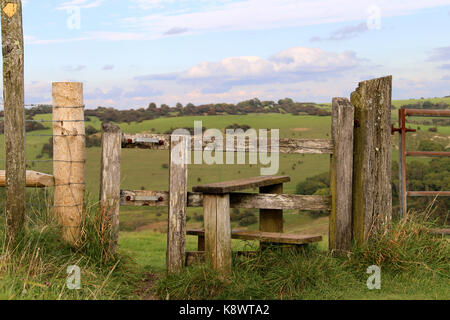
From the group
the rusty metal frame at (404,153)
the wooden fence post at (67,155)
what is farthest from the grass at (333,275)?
the wooden fence post at (67,155)

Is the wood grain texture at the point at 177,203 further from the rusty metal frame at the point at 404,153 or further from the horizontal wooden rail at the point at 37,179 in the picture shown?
the rusty metal frame at the point at 404,153

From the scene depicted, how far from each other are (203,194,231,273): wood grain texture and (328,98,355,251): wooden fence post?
149cm

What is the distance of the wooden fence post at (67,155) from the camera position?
6.48 m

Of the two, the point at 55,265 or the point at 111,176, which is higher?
the point at 111,176

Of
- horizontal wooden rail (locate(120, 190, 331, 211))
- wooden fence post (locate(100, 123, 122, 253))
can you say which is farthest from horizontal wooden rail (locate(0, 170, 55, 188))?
horizontal wooden rail (locate(120, 190, 331, 211))

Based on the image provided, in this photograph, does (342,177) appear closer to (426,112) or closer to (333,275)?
(333,275)

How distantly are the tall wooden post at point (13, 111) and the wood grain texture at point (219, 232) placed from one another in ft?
7.63

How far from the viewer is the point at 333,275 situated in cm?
576

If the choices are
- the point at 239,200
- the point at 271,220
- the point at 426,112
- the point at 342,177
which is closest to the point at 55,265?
the point at 239,200

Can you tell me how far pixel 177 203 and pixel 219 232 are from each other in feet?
2.24

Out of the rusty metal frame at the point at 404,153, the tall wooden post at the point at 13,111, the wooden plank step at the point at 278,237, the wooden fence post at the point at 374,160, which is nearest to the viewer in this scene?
the wooden plank step at the point at 278,237

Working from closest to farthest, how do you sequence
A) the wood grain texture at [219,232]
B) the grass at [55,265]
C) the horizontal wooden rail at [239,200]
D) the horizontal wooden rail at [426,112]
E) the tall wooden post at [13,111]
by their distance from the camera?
the grass at [55,265], the wood grain texture at [219,232], the tall wooden post at [13,111], the horizontal wooden rail at [239,200], the horizontal wooden rail at [426,112]

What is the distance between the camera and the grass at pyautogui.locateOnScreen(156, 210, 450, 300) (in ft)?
18.1

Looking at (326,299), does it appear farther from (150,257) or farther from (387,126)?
(150,257)
